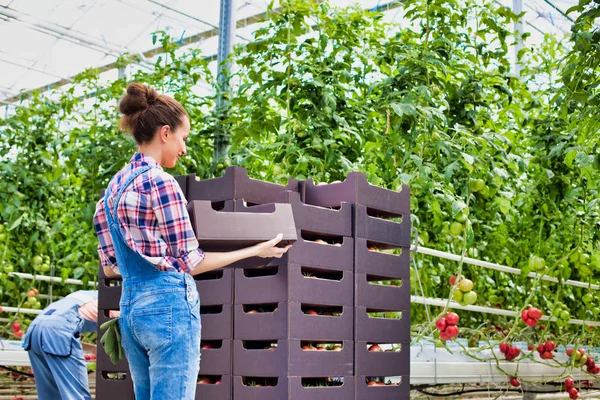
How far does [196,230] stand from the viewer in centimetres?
183

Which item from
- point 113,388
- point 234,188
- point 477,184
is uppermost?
point 477,184

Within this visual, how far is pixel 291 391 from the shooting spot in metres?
2.13

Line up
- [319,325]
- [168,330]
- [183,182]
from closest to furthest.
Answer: [168,330] < [319,325] < [183,182]

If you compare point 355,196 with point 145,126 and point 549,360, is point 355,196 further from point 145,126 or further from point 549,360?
point 549,360

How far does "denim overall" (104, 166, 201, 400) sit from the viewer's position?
1622 mm

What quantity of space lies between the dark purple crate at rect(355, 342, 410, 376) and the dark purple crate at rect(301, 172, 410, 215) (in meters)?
0.44

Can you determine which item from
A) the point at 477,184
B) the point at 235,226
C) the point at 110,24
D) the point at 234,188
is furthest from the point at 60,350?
the point at 110,24

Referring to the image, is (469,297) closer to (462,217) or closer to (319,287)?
(462,217)

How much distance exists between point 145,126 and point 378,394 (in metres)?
1.14

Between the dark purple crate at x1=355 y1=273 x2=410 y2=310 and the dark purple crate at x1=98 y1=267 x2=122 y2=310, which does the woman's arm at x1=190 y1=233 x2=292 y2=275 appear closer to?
the dark purple crate at x1=355 y1=273 x2=410 y2=310

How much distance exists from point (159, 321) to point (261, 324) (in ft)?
2.11

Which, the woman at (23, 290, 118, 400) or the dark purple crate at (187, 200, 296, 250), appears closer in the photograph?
the dark purple crate at (187, 200, 296, 250)

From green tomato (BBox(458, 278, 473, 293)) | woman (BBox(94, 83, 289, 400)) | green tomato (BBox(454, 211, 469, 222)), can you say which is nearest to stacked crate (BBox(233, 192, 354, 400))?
woman (BBox(94, 83, 289, 400))

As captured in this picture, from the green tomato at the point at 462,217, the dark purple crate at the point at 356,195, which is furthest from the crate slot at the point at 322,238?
the green tomato at the point at 462,217
